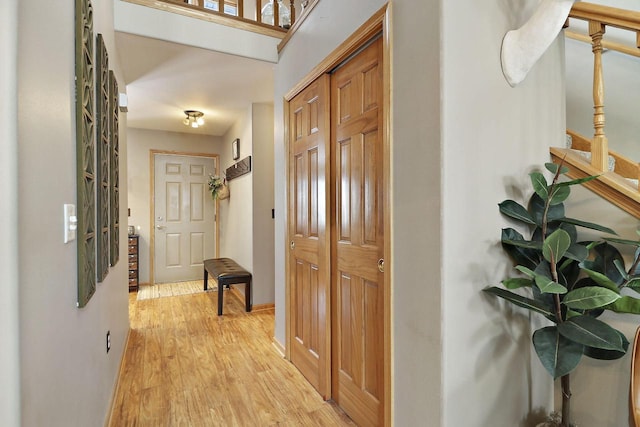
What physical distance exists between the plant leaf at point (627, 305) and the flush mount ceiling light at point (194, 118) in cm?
442

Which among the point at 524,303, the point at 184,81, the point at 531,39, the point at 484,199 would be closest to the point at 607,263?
the point at 524,303

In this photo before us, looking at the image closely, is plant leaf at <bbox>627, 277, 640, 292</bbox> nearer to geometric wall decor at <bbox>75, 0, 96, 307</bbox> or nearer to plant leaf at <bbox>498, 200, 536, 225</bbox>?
plant leaf at <bbox>498, 200, 536, 225</bbox>

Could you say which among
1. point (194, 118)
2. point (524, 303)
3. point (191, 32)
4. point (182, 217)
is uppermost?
point (191, 32)

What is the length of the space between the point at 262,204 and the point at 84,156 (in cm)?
268

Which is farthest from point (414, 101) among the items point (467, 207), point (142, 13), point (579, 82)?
point (142, 13)

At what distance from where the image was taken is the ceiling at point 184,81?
264 cm

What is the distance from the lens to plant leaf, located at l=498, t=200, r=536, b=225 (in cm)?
129

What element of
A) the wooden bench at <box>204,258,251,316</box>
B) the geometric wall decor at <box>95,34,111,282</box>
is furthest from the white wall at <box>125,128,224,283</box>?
the geometric wall decor at <box>95,34,111,282</box>

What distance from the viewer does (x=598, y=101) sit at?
1363 millimetres

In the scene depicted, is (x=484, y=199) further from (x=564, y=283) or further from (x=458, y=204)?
(x=564, y=283)

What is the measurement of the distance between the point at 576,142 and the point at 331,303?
173 centimetres

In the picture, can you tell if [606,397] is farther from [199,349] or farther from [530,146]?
[199,349]

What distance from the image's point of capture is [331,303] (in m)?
2.01

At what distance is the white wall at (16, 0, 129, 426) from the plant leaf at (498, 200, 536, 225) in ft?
4.98
